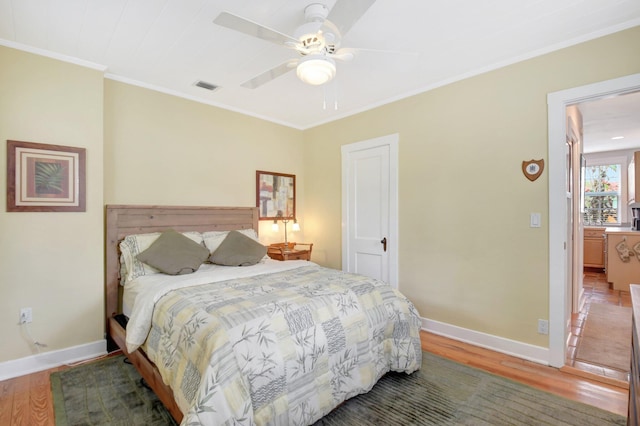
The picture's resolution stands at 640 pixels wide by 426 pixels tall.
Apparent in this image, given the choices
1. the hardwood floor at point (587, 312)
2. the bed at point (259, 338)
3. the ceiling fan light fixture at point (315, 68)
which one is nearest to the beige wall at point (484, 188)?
the hardwood floor at point (587, 312)

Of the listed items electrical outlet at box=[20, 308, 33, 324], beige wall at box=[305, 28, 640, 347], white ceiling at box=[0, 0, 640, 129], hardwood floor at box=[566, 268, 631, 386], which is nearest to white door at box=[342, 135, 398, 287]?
beige wall at box=[305, 28, 640, 347]

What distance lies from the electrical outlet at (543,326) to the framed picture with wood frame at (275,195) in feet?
10.5

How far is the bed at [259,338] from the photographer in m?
1.50

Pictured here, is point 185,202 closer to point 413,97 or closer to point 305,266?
point 305,266

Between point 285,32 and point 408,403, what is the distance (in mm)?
2755

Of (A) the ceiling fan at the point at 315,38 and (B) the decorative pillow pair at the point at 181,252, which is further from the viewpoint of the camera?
(B) the decorative pillow pair at the point at 181,252

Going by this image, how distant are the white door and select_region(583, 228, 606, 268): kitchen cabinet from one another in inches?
212

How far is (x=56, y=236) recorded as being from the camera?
102 inches

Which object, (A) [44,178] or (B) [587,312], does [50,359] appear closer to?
(A) [44,178]

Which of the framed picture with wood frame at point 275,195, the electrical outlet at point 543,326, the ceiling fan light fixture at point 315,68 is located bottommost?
the electrical outlet at point 543,326

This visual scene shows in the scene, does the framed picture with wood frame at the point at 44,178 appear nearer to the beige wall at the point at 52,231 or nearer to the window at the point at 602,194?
the beige wall at the point at 52,231

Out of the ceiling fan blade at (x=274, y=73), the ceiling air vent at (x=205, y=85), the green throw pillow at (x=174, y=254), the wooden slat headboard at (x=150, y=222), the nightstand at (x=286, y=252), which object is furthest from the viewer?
the nightstand at (x=286, y=252)

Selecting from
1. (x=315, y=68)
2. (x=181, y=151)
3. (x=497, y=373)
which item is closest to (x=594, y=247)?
(x=497, y=373)

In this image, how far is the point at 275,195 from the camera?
14.6 ft
